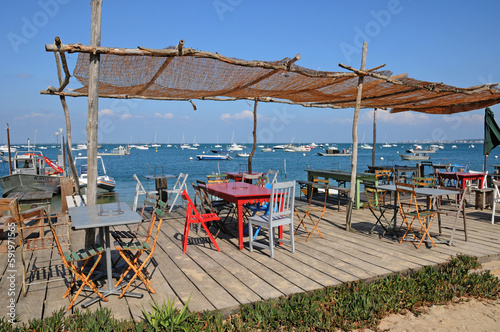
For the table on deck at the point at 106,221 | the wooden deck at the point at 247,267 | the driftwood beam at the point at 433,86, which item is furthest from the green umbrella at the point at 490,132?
the table on deck at the point at 106,221

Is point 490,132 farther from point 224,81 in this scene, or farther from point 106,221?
point 106,221

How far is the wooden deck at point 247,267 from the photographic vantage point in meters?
3.14

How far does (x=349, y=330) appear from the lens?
9.29ft

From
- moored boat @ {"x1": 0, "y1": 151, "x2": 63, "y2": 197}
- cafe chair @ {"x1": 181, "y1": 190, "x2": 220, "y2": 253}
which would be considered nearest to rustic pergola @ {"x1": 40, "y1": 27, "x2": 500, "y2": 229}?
cafe chair @ {"x1": 181, "y1": 190, "x2": 220, "y2": 253}

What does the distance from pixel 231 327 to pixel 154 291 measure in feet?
3.11

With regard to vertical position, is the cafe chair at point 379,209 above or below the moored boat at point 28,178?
above

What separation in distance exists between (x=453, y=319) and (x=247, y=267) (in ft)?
6.67

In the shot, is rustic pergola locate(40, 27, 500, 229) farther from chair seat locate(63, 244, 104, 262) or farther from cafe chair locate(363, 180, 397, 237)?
chair seat locate(63, 244, 104, 262)

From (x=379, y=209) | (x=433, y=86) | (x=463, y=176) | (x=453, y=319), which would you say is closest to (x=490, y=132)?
(x=463, y=176)

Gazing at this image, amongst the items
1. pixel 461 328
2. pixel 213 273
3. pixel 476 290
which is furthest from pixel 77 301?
pixel 476 290

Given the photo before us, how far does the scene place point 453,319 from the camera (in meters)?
3.05

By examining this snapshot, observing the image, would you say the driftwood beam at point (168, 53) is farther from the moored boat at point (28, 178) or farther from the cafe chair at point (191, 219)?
the moored boat at point (28, 178)

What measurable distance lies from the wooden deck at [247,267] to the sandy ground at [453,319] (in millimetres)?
613

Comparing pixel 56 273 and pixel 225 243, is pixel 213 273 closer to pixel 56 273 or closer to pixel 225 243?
pixel 225 243
